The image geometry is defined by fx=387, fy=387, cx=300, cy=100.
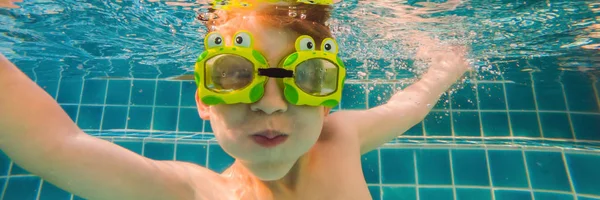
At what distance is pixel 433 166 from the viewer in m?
5.80

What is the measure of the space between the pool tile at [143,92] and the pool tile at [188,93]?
Result: 1.63 ft

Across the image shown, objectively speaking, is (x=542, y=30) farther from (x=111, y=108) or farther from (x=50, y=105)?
(x=111, y=108)

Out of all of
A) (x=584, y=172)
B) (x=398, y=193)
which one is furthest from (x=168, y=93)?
(x=584, y=172)

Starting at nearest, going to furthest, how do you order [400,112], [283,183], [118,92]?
1. [283,183]
2. [400,112]
3. [118,92]

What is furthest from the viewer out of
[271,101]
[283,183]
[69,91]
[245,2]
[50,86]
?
[50,86]

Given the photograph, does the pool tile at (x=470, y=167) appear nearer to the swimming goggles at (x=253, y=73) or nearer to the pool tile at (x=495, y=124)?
the pool tile at (x=495, y=124)

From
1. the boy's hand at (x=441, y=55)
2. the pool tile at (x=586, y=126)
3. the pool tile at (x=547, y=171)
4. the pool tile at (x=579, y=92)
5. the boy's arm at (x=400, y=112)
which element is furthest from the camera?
the pool tile at (x=579, y=92)

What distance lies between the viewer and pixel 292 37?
6.38ft

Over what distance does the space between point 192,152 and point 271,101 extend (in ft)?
14.6

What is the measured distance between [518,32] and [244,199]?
11.7ft

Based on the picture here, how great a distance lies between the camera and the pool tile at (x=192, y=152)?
589 centimetres

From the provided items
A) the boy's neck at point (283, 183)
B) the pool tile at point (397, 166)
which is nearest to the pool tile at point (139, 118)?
the pool tile at point (397, 166)

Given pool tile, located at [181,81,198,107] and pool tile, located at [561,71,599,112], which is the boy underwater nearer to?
pool tile, located at [181,81,198,107]

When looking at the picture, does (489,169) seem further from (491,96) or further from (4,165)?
Answer: (4,165)
